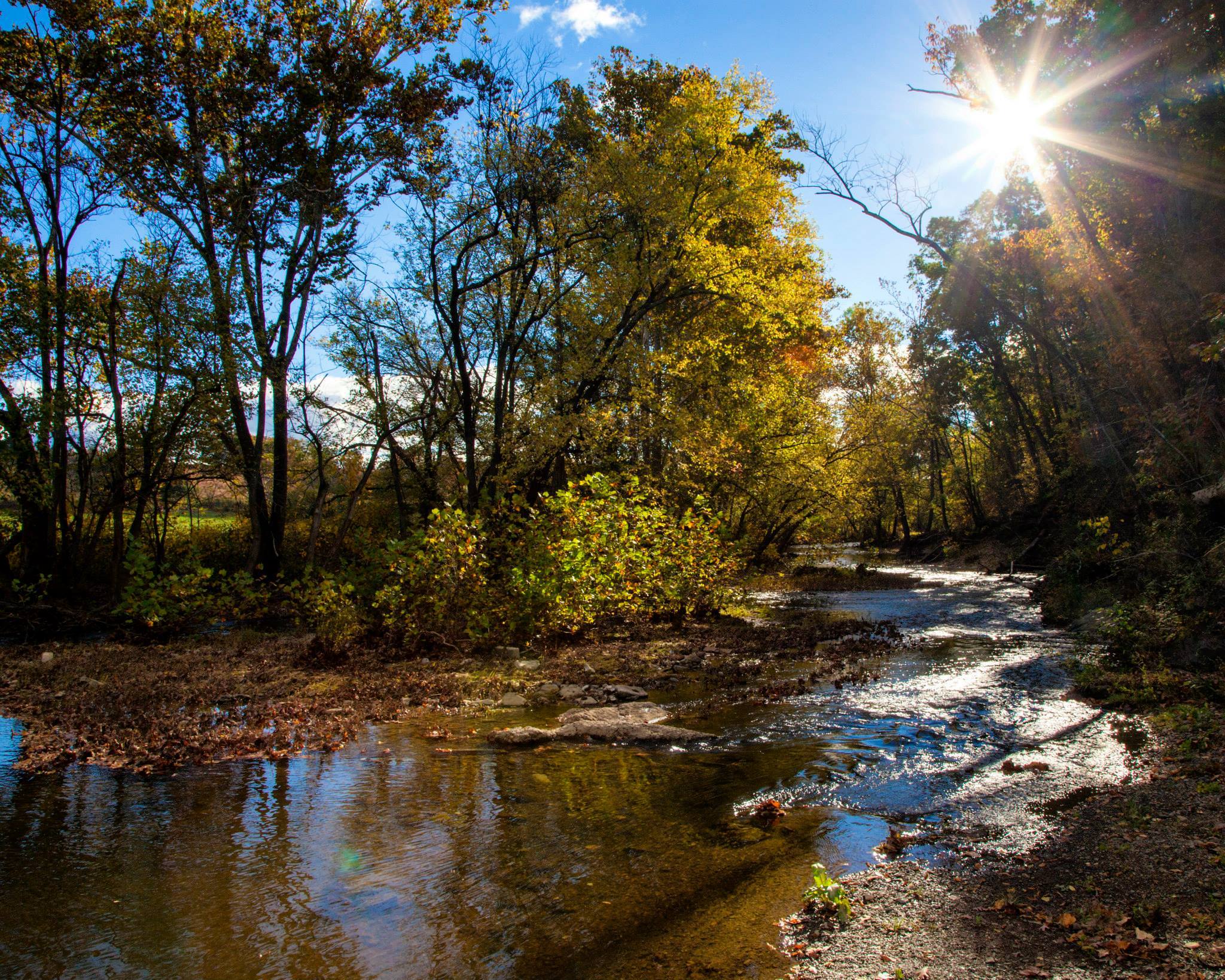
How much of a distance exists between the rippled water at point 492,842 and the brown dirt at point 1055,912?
11.4 inches

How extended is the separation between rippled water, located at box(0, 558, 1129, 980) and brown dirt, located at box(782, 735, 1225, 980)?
29 cm

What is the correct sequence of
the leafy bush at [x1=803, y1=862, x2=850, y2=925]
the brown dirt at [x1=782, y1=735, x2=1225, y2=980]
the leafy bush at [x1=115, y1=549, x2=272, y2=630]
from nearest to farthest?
the brown dirt at [x1=782, y1=735, x2=1225, y2=980]
the leafy bush at [x1=803, y1=862, x2=850, y2=925]
the leafy bush at [x1=115, y1=549, x2=272, y2=630]

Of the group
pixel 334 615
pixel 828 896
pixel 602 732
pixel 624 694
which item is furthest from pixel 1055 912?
pixel 334 615

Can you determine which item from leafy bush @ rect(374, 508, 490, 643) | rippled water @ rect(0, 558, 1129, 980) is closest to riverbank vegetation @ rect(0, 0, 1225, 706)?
leafy bush @ rect(374, 508, 490, 643)

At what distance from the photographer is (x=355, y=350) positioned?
23953mm

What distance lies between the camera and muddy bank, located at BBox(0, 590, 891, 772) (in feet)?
21.0

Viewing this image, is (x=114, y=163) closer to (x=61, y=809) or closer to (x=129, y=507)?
(x=129, y=507)

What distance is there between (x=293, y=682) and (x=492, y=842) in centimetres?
584

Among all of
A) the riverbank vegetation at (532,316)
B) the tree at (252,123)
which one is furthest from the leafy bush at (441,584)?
the tree at (252,123)

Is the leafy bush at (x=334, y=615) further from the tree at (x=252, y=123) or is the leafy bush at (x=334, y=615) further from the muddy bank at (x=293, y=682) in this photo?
the tree at (x=252, y=123)

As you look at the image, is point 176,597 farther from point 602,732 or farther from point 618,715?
point 602,732

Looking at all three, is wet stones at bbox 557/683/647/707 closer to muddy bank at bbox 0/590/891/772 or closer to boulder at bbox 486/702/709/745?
muddy bank at bbox 0/590/891/772

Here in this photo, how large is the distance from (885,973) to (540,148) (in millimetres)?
18112

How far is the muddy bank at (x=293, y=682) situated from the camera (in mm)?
6391
